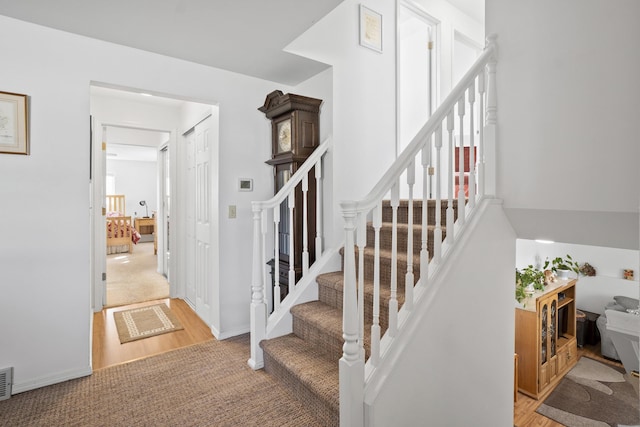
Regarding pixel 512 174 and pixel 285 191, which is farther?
pixel 285 191

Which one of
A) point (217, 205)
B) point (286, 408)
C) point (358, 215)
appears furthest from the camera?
point (217, 205)

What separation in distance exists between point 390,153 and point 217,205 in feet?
5.38

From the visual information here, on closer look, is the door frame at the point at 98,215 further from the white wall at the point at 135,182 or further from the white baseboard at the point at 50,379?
the white wall at the point at 135,182

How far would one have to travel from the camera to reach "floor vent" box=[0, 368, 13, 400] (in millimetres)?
1983

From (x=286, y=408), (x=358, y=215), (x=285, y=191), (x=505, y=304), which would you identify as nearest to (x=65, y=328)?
(x=286, y=408)

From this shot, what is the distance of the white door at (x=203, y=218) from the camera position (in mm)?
3215

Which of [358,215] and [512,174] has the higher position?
[512,174]

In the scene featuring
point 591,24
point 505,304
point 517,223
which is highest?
point 591,24

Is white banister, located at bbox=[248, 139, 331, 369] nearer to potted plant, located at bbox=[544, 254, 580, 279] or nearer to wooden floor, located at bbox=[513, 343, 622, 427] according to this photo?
wooden floor, located at bbox=[513, 343, 622, 427]

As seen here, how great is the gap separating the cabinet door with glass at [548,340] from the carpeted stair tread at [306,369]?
9.33 ft

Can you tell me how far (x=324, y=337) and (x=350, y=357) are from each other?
2.11 ft

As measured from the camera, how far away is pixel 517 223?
2.15 metres

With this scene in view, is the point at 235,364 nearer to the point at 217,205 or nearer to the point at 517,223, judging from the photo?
the point at 217,205

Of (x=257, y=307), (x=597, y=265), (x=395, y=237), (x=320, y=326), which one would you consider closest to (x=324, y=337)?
(x=320, y=326)
